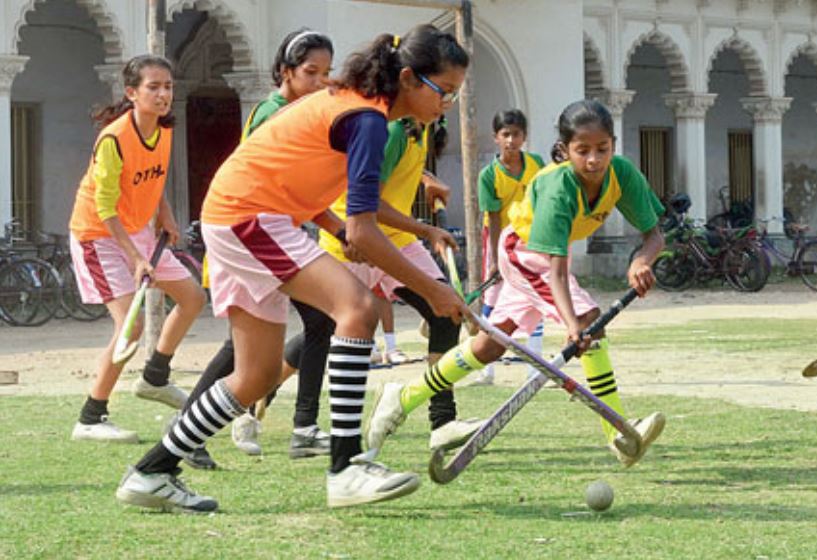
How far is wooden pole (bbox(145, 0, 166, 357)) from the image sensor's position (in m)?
12.5

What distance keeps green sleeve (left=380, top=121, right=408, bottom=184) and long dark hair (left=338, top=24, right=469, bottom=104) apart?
6.20 ft

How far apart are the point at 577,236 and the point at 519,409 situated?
4.33ft

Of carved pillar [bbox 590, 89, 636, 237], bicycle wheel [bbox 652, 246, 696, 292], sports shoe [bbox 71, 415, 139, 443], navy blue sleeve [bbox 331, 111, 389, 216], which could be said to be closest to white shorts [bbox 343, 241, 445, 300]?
sports shoe [bbox 71, 415, 139, 443]

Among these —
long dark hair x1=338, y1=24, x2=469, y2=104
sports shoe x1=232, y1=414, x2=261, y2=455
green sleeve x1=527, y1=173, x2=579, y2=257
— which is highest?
long dark hair x1=338, y1=24, x2=469, y2=104

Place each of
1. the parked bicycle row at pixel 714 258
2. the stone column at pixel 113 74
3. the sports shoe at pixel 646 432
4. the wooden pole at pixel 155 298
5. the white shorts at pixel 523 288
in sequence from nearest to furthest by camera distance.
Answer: the sports shoe at pixel 646 432 < the white shorts at pixel 523 288 < the wooden pole at pixel 155 298 < the stone column at pixel 113 74 < the parked bicycle row at pixel 714 258

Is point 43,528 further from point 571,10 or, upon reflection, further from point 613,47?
point 613,47

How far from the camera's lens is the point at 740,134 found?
35344 mm

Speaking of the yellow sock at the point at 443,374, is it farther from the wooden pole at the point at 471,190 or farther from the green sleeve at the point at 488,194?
the wooden pole at the point at 471,190

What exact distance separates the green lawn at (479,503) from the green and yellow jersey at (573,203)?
91cm

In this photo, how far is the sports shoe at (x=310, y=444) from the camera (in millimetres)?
7754

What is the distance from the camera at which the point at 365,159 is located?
564 centimetres

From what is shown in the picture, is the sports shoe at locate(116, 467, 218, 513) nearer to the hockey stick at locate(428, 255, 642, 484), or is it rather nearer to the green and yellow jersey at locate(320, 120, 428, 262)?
the hockey stick at locate(428, 255, 642, 484)

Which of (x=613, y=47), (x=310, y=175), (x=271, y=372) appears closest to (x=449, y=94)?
(x=310, y=175)

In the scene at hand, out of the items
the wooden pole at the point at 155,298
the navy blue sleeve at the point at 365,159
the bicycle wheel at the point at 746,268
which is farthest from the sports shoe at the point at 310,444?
the bicycle wheel at the point at 746,268
